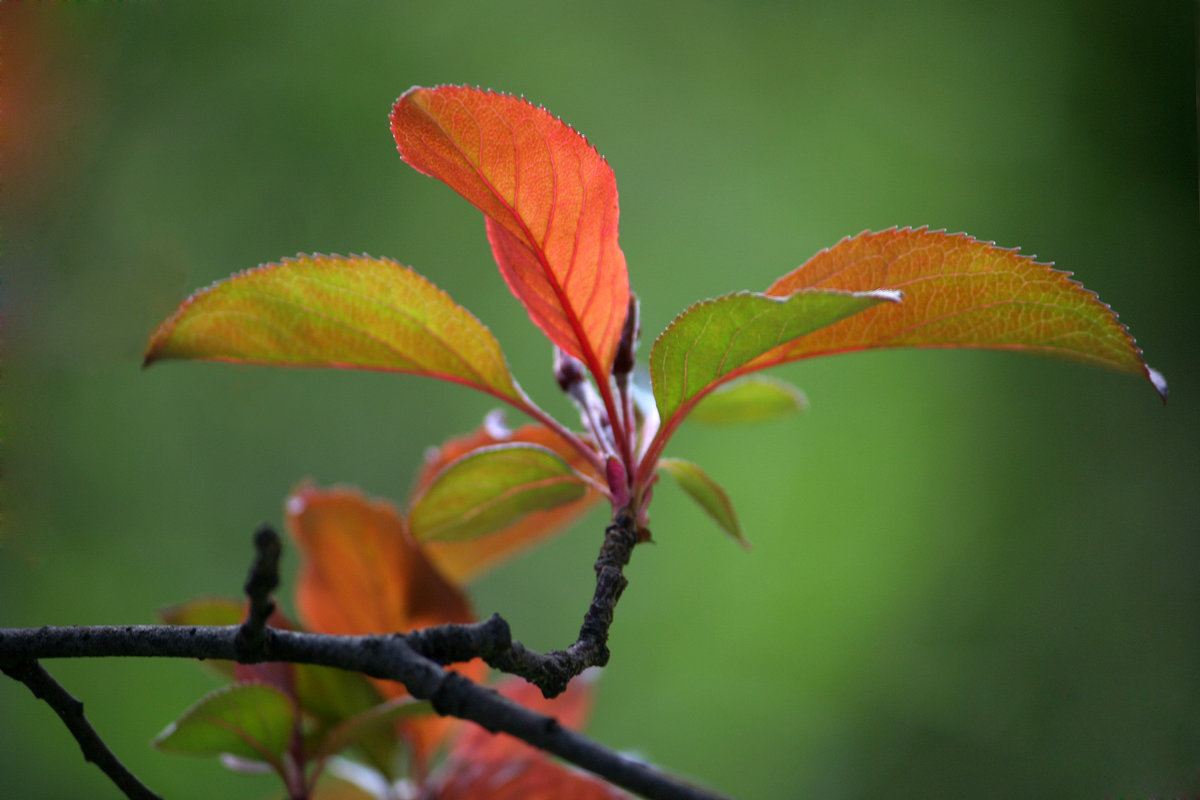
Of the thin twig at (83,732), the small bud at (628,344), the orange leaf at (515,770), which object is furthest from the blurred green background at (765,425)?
the thin twig at (83,732)

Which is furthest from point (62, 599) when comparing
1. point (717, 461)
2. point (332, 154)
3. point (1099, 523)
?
point (1099, 523)

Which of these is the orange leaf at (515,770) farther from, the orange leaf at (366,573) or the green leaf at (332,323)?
Answer: the green leaf at (332,323)

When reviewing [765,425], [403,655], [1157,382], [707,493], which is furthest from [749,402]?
[765,425]

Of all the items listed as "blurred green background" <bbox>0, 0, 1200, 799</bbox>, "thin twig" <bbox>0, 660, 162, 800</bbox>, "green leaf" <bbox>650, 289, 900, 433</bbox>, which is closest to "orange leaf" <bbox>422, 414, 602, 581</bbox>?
"green leaf" <bbox>650, 289, 900, 433</bbox>

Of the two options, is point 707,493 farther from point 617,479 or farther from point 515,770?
point 515,770

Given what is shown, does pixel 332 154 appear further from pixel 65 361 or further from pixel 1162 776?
pixel 1162 776

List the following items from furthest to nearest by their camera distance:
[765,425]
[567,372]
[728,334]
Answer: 1. [765,425]
2. [567,372]
3. [728,334]
